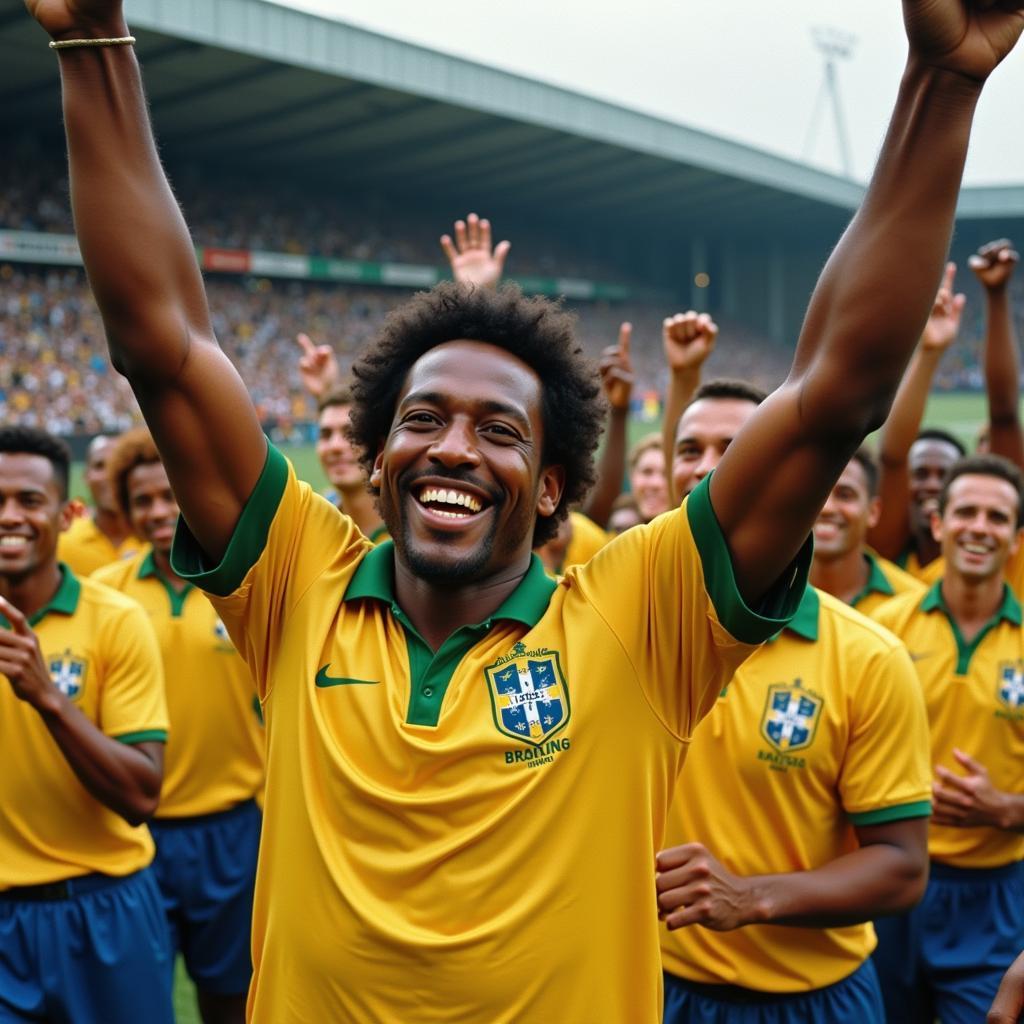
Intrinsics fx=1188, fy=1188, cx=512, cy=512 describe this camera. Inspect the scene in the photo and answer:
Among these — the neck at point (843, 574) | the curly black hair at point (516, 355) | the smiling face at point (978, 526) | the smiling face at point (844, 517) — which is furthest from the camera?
the neck at point (843, 574)

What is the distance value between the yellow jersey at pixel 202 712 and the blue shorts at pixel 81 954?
37.4 inches

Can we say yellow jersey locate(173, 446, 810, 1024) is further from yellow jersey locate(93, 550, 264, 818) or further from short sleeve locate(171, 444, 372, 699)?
yellow jersey locate(93, 550, 264, 818)

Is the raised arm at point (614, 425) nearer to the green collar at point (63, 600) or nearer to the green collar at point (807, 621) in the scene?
the green collar at point (807, 621)

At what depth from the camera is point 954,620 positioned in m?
3.94

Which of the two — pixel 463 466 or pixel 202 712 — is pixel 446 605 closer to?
pixel 463 466

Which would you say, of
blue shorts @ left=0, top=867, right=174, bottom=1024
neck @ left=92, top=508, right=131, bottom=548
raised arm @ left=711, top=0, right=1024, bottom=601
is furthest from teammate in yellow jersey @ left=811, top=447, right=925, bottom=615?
neck @ left=92, top=508, right=131, bottom=548

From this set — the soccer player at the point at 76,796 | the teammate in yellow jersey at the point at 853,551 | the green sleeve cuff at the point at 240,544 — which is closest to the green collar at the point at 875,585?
the teammate in yellow jersey at the point at 853,551

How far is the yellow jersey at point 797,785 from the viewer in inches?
107

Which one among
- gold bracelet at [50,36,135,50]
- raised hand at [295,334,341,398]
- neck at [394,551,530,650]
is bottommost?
neck at [394,551,530,650]

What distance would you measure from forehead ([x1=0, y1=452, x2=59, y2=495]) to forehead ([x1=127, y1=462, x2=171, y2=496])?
3.44ft

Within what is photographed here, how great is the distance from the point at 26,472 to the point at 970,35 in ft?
9.51

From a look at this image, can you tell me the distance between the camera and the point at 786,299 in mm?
49000

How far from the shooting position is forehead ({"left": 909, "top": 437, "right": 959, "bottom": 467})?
528 cm

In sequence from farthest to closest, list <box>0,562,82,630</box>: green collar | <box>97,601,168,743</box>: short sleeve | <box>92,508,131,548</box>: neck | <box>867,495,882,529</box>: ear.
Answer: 1. <box>92,508,131,548</box>: neck
2. <box>867,495,882,529</box>: ear
3. <box>0,562,82,630</box>: green collar
4. <box>97,601,168,743</box>: short sleeve
